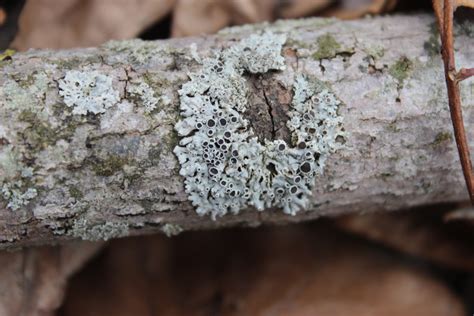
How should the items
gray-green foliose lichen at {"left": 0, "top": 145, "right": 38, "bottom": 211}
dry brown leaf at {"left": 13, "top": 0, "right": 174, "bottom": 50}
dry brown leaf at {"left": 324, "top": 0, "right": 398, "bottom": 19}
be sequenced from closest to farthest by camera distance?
gray-green foliose lichen at {"left": 0, "top": 145, "right": 38, "bottom": 211} < dry brown leaf at {"left": 324, "top": 0, "right": 398, "bottom": 19} < dry brown leaf at {"left": 13, "top": 0, "right": 174, "bottom": 50}

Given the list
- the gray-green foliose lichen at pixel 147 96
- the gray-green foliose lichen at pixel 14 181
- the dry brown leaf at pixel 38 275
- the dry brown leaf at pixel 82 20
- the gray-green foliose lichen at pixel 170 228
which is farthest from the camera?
the dry brown leaf at pixel 82 20

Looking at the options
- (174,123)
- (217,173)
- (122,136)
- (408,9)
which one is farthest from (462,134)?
(122,136)

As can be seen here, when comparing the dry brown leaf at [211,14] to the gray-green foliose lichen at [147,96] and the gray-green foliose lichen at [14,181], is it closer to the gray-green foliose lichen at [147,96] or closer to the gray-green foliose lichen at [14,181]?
the gray-green foliose lichen at [147,96]

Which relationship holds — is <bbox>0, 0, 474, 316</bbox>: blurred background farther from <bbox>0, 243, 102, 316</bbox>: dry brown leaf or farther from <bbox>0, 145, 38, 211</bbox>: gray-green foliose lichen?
<bbox>0, 145, 38, 211</bbox>: gray-green foliose lichen

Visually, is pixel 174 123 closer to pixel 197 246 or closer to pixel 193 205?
pixel 193 205

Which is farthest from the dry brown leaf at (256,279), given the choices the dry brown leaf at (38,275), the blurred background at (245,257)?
the dry brown leaf at (38,275)

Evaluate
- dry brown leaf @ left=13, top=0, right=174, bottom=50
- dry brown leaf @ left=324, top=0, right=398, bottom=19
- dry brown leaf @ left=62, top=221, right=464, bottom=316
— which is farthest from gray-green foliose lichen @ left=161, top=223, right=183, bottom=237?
dry brown leaf @ left=324, top=0, right=398, bottom=19
